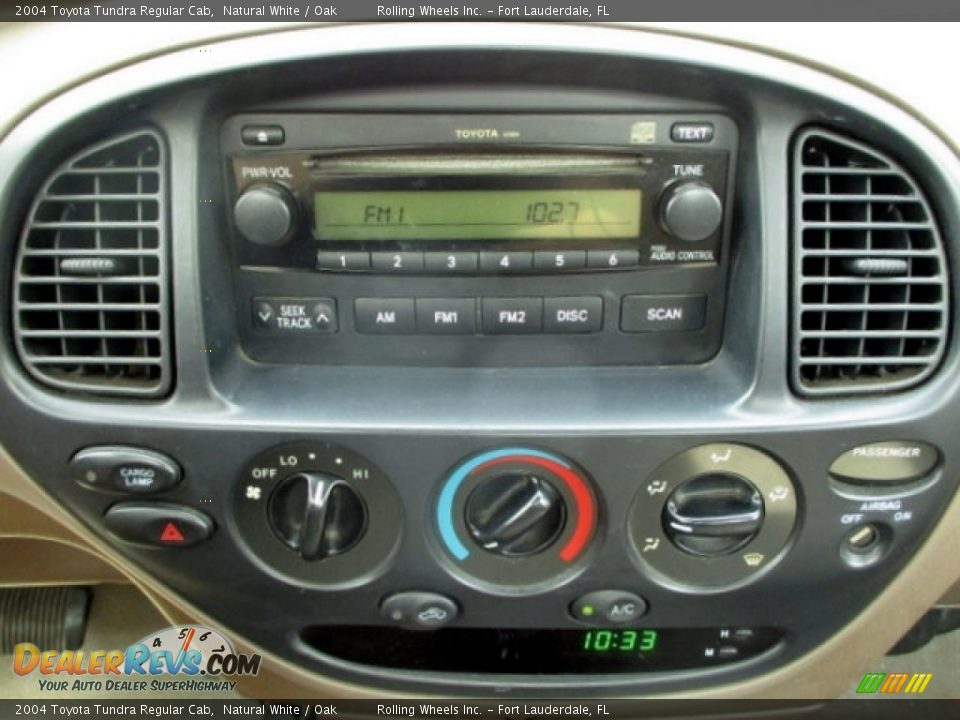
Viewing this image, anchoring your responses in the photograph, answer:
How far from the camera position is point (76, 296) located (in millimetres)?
902

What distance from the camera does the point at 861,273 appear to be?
34.0 inches

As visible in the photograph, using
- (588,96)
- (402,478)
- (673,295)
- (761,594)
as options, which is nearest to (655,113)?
(588,96)

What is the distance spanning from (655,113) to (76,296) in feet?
2.03

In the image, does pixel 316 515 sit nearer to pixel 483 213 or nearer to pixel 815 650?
pixel 483 213

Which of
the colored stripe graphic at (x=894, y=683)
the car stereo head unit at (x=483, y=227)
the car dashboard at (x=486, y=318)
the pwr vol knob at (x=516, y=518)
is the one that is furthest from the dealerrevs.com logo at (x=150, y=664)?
the colored stripe graphic at (x=894, y=683)

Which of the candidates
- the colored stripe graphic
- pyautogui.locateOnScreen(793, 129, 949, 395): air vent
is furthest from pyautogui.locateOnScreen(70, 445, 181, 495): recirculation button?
the colored stripe graphic

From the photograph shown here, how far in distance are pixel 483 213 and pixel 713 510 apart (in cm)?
41

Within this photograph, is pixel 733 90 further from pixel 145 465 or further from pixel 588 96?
pixel 145 465

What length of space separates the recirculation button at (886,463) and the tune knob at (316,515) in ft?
1.68

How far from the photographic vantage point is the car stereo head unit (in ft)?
2.83

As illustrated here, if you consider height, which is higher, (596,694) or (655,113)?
(655,113)

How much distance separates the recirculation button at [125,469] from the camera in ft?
2.98

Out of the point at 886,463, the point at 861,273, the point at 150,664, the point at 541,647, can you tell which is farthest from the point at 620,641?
the point at 150,664

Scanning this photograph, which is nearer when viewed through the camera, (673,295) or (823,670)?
(673,295)
